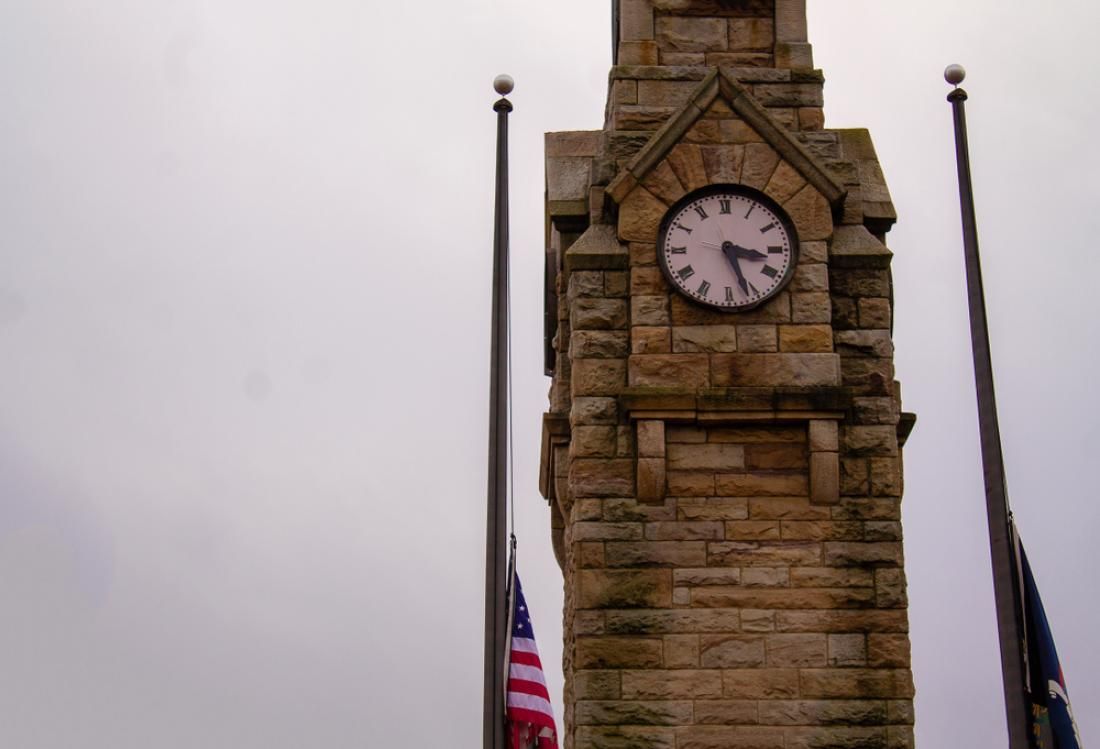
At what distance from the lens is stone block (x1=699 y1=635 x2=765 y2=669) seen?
14594mm

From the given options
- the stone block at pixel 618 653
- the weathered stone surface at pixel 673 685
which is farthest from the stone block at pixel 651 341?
the weathered stone surface at pixel 673 685

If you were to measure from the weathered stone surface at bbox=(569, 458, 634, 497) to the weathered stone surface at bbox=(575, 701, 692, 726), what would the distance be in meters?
1.59

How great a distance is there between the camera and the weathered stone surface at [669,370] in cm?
1524

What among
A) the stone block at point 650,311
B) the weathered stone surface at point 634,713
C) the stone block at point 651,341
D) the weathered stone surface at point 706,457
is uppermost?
the stone block at point 650,311

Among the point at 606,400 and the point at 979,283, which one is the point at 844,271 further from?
the point at 606,400

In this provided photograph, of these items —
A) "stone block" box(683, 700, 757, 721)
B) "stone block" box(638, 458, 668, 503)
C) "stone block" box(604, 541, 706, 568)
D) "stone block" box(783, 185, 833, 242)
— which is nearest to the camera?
"stone block" box(683, 700, 757, 721)

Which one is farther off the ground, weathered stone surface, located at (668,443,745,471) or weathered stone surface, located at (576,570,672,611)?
weathered stone surface, located at (668,443,745,471)

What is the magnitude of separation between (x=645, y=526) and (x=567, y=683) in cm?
166

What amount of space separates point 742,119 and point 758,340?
1.87 m

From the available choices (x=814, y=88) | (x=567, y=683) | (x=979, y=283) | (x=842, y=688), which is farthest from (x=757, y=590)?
(x=814, y=88)

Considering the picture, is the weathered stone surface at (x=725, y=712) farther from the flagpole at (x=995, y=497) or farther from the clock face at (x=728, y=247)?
the clock face at (x=728, y=247)

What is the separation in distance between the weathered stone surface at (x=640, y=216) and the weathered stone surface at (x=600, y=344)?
0.79 meters

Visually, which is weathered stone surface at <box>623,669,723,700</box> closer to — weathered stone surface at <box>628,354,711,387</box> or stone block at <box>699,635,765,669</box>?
stone block at <box>699,635,765,669</box>

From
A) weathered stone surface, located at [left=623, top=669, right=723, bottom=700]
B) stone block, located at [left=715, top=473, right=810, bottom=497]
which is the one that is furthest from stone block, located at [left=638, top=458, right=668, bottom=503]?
weathered stone surface, located at [left=623, top=669, right=723, bottom=700]
